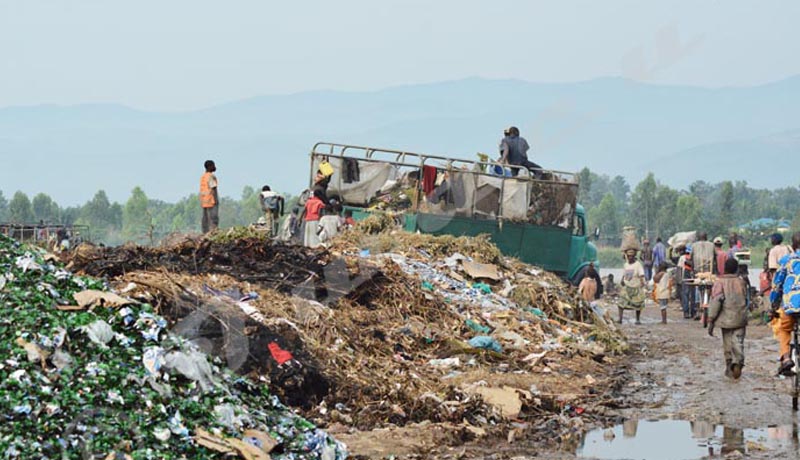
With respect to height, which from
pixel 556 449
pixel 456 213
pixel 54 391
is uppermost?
pixel 456 213

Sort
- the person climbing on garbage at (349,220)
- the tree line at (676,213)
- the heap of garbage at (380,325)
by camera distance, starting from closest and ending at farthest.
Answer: the heap of garbage at (380,325), the person climbing on garbage at (349,220), the tree line at (676,213)

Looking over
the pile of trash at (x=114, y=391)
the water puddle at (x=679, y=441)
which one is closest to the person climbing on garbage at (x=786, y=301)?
the water puddle at (x=679, y=441)

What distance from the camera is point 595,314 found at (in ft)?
59.6

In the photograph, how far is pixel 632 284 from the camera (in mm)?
21859

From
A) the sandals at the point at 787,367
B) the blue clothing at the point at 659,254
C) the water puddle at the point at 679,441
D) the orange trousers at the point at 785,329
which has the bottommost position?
the water puddle at the point at 679,441

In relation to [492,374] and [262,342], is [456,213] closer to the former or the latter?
[492,374]

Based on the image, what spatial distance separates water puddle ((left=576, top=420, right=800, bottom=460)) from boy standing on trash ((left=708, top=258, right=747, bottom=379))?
2.84 metres

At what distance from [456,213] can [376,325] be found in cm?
753

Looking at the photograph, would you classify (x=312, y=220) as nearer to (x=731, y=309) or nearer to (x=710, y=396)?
(x=731, y=309)

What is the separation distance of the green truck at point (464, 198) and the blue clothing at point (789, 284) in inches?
362

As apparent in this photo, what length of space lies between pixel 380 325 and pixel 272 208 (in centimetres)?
891

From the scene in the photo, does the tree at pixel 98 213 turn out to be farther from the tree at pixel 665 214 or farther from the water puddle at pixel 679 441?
the water puddle at pixel 679 441

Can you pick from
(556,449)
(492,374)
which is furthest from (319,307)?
(556,449)

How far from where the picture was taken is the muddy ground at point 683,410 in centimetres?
890
